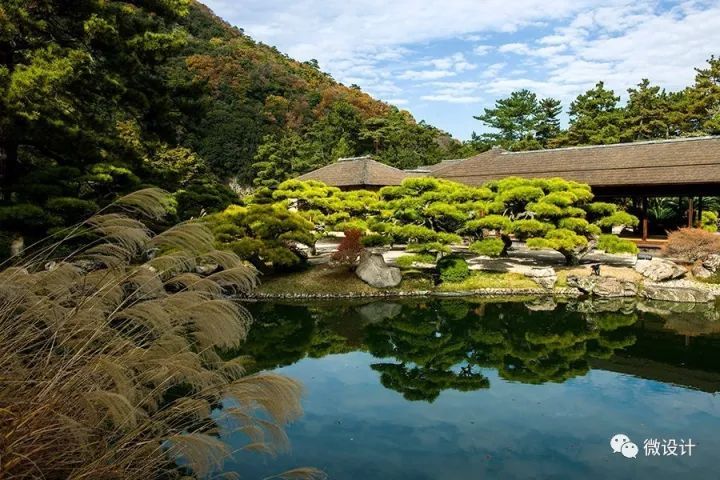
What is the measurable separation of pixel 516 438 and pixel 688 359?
411 cm

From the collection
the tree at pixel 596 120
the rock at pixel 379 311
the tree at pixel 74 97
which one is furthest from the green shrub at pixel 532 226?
the tree at pixel 596 120

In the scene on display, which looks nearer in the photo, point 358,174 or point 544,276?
point 544,276

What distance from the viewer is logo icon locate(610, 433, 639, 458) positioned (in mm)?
5148

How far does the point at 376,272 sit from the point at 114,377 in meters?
10.7

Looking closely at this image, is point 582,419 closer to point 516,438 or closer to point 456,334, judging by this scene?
point 516,438

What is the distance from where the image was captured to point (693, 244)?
12859 millimetres

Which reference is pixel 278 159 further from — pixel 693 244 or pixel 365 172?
pixel 693 244

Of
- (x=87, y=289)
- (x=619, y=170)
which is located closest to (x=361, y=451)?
(x=87, y=289)

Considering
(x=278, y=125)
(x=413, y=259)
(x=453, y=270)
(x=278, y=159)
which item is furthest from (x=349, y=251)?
(x=278, y=125)

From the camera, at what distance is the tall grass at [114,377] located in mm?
1791

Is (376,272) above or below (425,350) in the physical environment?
above

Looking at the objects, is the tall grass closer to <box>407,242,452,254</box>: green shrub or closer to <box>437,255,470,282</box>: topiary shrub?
<box>407,242,452,254</box>: green shrub

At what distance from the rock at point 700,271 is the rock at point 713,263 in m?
0.08

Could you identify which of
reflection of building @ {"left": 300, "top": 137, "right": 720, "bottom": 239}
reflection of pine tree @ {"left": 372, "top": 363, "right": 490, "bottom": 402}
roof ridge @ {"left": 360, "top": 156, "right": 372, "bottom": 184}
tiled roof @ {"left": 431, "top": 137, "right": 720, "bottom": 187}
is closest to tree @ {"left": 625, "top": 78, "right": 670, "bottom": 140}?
reflection of building @ {"left": 300, "top": 137, "right": 720, "bottom": 239}
